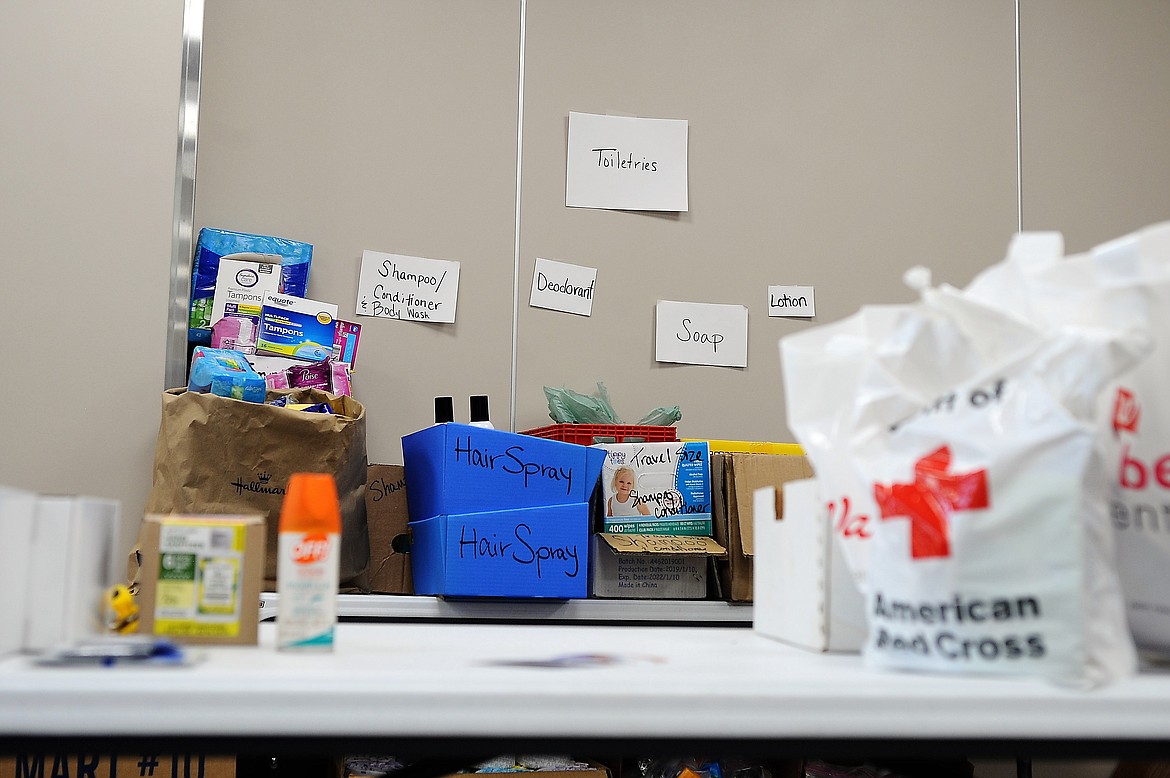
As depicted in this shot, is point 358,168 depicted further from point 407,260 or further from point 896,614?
point 896,614

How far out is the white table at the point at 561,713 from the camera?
1.73 feet

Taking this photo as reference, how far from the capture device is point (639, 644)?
82cm

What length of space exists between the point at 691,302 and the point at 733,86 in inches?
22.8

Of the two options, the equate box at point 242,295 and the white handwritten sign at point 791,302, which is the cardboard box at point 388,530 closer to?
the equate box at point 242,295

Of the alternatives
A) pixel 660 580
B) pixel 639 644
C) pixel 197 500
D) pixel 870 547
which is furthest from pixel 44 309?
pixel 870 547

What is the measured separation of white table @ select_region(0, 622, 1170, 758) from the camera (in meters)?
0.53

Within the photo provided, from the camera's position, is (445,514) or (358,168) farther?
(358,168)

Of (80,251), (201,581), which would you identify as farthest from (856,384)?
(80,251)

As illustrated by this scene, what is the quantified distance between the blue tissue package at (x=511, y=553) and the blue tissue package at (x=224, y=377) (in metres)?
0.41

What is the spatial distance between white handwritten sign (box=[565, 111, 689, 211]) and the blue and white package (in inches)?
30.8

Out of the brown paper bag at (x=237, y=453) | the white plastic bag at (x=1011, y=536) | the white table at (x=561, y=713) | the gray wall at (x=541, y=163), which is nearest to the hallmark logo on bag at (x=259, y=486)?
the brown paper bag at (x=237, y=453)

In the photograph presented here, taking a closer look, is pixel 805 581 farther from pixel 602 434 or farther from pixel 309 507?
pixel 602 434

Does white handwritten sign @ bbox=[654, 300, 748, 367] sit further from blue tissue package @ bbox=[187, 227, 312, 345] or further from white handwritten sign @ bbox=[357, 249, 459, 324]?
blue tissue package @ bbox=[187, 227, 312, 345]

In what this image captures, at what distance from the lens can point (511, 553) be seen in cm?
189
